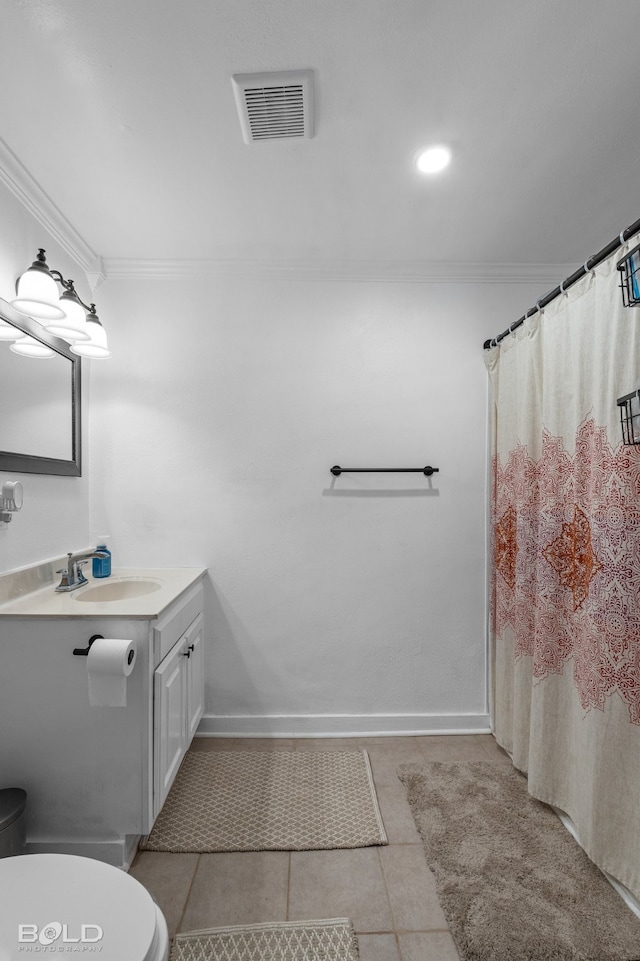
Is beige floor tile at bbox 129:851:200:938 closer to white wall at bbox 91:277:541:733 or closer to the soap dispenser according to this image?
white wall at bbox 91:277:541:733

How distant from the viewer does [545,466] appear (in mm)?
1862

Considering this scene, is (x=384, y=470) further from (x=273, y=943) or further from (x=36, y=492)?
(x=273, y=943)

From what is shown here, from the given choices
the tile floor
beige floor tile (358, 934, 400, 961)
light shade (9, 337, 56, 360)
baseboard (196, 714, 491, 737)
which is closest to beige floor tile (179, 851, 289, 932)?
the tile floor

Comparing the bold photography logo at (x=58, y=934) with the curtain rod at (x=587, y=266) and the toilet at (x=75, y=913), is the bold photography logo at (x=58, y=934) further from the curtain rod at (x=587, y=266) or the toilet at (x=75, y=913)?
the curtain rod at (x=587, y=266)

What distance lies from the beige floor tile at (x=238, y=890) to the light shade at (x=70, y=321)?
1948 millimetres

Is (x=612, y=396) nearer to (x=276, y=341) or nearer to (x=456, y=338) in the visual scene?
(x=456, y=338)

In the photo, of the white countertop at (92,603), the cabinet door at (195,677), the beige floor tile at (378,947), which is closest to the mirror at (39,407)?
the white countertop at (92,603)

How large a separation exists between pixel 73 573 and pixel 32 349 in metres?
0.90

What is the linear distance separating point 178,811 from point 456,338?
244 centimetres

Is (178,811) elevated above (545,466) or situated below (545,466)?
below

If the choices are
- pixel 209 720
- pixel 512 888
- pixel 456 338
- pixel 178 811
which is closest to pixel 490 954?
pixel 512 888

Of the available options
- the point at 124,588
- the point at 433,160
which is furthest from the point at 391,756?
the point at 433,160

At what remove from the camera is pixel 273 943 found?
4.29 ft

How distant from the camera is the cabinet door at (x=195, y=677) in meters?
2.00
